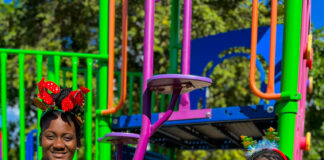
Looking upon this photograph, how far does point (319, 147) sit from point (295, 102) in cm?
751

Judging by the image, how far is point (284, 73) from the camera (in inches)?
155

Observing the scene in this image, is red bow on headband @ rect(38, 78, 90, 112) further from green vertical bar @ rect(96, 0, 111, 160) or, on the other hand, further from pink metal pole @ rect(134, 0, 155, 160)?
green vertical bar @ rect(96, 0, 111, 160)

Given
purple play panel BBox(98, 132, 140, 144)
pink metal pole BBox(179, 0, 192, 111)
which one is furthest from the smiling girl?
pink metal pole BBox(179, 0, 192, 111)

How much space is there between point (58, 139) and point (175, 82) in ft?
2.50

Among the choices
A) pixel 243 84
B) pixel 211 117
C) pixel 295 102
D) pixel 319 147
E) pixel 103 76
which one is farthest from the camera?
pixel 319 147

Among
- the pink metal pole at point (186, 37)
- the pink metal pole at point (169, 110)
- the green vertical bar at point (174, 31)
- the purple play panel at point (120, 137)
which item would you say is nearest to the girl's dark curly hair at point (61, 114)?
the purple play panel at point (120, 137)

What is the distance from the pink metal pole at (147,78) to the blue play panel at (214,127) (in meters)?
1.11

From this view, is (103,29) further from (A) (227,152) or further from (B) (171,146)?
(A) (227,152)

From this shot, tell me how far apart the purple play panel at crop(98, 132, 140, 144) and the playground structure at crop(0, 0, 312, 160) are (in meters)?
0.04

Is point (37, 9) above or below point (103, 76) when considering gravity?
above

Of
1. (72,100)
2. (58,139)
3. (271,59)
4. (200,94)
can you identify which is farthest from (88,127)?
(200,94)

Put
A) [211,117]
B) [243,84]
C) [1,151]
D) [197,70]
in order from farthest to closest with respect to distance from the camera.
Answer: [243,84] → [197,70] → [211,117] → [1,151]

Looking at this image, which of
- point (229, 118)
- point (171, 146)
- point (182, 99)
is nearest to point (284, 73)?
point (229, 118)

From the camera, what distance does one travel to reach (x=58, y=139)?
310 cm
